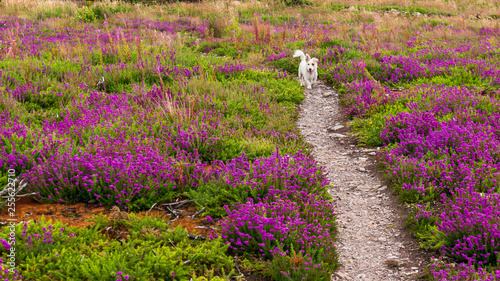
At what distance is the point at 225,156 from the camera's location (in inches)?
220

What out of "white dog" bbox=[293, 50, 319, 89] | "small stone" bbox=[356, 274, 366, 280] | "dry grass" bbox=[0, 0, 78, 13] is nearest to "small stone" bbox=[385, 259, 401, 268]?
"small stone" bbox=[356, 274, 366, 280]

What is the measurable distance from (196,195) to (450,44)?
1188 centimetres

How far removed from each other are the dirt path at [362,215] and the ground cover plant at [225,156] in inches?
8.2

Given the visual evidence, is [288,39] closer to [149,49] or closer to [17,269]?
[149,49]

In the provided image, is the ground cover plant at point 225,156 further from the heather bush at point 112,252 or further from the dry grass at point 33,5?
the dry grass at point 33,5

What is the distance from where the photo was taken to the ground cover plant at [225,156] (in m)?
3.46

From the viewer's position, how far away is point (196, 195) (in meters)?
4.43

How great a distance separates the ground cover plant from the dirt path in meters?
0.21

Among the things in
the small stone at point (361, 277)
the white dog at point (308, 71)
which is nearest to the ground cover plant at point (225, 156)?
the small stone at point (361, 277)

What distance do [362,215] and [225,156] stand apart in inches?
80.7

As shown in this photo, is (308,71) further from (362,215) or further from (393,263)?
(393,263)

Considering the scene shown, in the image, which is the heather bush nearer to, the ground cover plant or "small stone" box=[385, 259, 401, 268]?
the ground cover plant

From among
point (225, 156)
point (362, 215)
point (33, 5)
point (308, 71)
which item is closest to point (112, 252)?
point (225, 156)

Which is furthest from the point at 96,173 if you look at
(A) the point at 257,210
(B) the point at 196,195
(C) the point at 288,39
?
(C) the point at 288,39
